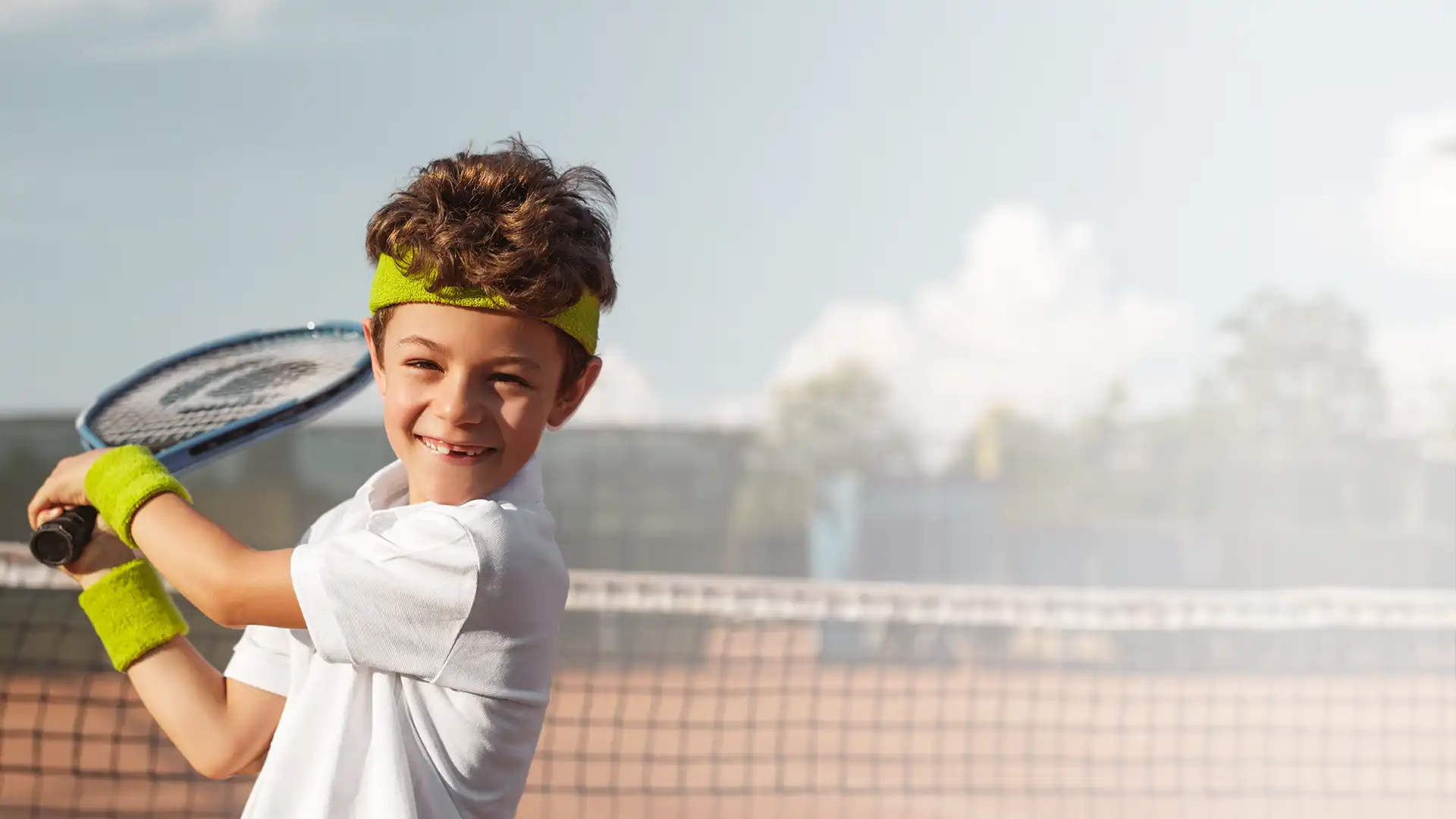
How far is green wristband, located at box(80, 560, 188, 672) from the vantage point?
1064 millimetres

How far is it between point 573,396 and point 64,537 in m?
0.41

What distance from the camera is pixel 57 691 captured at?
1098cm

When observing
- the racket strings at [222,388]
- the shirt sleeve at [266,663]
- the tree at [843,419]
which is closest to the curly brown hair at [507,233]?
the shirt sleeve at [266,663]

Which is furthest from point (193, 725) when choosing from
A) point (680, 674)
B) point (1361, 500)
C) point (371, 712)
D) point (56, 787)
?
point (1361, 500)

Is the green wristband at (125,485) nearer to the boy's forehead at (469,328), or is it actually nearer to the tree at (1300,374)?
the boy's forehead at (469,328)

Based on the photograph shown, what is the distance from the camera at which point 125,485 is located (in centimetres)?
100

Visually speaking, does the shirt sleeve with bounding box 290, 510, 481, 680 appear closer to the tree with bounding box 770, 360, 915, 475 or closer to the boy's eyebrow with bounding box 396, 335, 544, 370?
the boy's eyebrow with bounding box 396, 335, 544, 370

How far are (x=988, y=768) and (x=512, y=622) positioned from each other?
341 inches

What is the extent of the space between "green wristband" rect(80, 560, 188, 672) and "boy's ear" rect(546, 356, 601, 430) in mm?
327

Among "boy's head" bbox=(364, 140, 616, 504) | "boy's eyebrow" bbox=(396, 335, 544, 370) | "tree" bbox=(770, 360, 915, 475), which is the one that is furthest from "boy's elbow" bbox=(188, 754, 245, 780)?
"tree" bbox=(770, 360, 915, 475)

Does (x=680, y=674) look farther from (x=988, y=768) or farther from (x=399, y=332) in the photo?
(x=399, y=332)

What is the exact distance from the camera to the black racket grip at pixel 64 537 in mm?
1068

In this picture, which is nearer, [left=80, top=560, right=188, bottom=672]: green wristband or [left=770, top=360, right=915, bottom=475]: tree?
[left=80, top=560, right=188, bottom=672]: green wristband

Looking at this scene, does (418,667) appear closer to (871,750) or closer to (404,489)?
(404,489)
